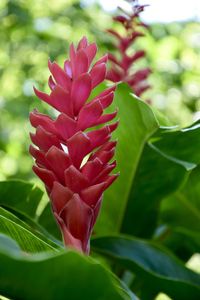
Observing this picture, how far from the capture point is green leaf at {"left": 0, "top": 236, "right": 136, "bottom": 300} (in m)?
0.73

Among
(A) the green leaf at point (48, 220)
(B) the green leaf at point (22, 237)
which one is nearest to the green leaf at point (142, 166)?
(A) the green leaf at point (48, 220)

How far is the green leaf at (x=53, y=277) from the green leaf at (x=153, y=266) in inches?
22.1

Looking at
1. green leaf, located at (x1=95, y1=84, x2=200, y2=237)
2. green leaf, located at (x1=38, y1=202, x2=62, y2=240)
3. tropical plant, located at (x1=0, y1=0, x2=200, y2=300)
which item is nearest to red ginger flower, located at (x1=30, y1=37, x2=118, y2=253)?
tropical plant, located at (x1=0, y1=0, x2=200, y2=300)

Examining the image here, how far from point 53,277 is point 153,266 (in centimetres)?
73

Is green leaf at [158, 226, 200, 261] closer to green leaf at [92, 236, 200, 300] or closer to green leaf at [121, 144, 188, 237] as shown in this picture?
green leaf at [121, 144, 188, 237]

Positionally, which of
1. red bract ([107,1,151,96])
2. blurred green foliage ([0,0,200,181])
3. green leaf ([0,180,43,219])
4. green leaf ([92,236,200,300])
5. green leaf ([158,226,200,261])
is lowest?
blurred green foliage ([0,0,200,181])

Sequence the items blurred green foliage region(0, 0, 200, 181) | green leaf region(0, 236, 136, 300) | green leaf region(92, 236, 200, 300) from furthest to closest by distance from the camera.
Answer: blurred green foliage region(0, 0, 200, 181) < green leaf region(92, 236, 200, 300) < green leaf region(0, 236, 136, 300)

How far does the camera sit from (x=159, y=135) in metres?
1.43

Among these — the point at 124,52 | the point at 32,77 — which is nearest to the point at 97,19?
the point at 32,77

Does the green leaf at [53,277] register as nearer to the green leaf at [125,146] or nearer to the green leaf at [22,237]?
the green leaf at [22,237]

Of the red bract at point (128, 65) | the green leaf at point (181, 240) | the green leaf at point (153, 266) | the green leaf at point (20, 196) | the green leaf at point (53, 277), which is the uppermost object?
the green leaf at point (53, 277)

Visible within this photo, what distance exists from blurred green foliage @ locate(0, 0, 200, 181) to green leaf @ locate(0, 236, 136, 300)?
261 centimetres

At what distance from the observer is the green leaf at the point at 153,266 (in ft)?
4.52

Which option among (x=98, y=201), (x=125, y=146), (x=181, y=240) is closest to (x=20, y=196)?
(x=125, y=146)
